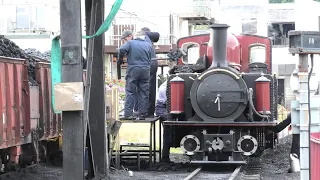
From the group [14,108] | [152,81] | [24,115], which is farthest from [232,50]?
[14,108]

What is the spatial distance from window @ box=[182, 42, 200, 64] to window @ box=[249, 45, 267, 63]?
121 cm

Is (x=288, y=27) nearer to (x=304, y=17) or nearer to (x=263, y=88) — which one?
(x=304, y=17)

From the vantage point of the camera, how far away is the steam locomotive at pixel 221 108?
538 inches

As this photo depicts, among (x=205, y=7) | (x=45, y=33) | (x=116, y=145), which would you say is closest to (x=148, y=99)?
(x=116, y=145)

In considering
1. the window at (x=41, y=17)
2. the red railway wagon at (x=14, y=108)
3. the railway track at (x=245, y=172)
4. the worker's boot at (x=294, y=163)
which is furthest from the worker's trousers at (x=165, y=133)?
the window at (x=41, y=17)

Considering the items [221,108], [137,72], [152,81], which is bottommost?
[221,108]

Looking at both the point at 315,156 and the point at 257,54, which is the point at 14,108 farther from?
the point at 257,54

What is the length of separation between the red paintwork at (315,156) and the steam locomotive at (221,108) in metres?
4.81

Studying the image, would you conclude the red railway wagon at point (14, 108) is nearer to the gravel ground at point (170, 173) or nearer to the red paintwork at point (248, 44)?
the gravel ground at point (170, 173)

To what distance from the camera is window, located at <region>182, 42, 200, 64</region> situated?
1574cm

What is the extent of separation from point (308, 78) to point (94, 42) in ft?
17.1

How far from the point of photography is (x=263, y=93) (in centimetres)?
1388

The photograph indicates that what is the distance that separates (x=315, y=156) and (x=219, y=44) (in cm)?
558

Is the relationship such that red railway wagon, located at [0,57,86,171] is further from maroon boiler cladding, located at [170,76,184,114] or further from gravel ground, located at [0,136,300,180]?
maroon boiler cladding, located at [170,76,184,114]
